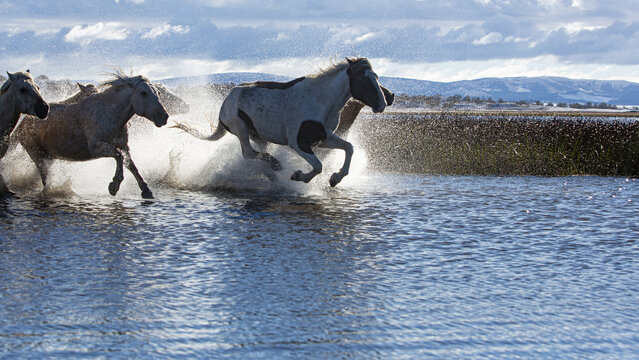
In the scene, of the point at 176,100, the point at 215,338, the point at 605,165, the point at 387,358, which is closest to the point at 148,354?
the point at 215,338

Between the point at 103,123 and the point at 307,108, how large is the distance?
3353 mm

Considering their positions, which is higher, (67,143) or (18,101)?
(18,101)

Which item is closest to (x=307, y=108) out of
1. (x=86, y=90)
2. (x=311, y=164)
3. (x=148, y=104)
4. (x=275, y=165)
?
(x=311, y=164)

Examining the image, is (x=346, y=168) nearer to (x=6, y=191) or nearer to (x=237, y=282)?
(x=6, y=191)

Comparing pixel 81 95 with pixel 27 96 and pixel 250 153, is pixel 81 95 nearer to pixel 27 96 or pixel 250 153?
pixel 27 96

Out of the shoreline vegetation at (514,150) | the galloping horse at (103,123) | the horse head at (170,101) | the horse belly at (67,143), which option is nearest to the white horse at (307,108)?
the horse head at (170,101)

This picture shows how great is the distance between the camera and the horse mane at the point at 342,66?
44.1 ft

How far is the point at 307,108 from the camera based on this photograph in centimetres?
1351

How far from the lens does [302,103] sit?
13594 millimetres

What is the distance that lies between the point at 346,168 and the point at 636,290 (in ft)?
23.1

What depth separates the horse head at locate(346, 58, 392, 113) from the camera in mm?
13281

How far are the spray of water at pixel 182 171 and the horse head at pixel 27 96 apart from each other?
181 cm

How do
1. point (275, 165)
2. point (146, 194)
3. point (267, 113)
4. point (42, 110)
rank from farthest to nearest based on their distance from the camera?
1. point (275, 165)
2. point (267, 113)
3. point (146, 194)
4. point (42, 110)

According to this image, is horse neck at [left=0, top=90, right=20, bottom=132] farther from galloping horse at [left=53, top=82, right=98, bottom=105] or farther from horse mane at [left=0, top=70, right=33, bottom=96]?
galloping horse at [left=53, top=82, right=98, bottom=105]
